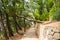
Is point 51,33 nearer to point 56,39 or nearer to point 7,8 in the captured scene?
point 56,39

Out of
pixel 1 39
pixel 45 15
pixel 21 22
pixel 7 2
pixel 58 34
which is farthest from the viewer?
pixel 21 22

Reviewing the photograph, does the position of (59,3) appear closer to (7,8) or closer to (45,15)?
(7,8)

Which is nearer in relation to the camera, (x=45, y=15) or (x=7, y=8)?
(x=7, y=8)

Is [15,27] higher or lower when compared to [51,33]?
lower

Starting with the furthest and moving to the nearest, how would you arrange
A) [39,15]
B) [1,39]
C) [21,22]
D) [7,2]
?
[21,22] → [39,15] → [1,39] → [7,2]

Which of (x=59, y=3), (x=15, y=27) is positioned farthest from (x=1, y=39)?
(x=59, y=3)

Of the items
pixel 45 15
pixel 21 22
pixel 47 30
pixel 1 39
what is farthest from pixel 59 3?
pixel 21 22

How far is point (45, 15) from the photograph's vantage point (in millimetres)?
19453

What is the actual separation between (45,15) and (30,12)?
1019cm

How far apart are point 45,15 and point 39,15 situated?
2.37 m

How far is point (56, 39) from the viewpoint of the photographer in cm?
891

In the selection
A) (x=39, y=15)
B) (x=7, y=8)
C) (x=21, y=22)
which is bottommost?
(x=21, y=22)

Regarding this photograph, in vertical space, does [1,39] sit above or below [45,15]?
below

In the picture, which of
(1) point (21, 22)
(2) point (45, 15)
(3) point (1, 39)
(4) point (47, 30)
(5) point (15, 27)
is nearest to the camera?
(4) point (47, 30)
